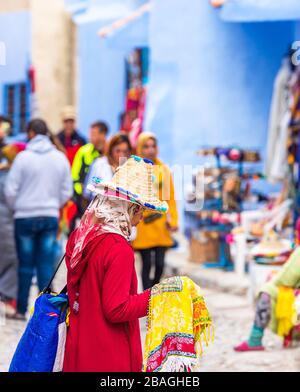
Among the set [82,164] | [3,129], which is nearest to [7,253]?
[3,129]

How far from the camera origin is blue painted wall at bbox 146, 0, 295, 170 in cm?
1319

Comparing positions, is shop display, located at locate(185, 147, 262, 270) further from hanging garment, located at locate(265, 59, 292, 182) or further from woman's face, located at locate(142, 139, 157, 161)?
woman's face, located at locate(142, 139, 157, 161)

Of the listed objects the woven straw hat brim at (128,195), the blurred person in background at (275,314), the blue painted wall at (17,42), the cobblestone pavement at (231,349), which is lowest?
the cobblestone pavement at (231,349)

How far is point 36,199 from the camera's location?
848 centimetres

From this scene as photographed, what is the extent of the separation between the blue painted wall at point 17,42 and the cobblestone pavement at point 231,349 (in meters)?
13.3

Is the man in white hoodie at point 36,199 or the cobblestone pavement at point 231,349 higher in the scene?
the man in white hoodie at point 36,199

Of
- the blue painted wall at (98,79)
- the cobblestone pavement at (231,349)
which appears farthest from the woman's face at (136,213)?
the blue painted wall at (98,79)

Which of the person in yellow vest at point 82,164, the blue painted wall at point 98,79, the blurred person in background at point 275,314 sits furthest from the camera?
the blue painted wall at point 98,79

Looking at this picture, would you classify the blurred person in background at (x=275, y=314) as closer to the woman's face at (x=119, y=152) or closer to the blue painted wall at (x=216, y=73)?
the woman's face at (x=119, y=152)

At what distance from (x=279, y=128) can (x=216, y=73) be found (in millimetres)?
2009

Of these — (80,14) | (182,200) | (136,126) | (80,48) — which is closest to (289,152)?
(182,200)

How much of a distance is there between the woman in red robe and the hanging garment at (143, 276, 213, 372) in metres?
0.07

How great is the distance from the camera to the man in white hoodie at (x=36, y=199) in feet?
27.8

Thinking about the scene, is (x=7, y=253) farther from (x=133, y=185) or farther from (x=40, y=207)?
(x=133, y=185)
